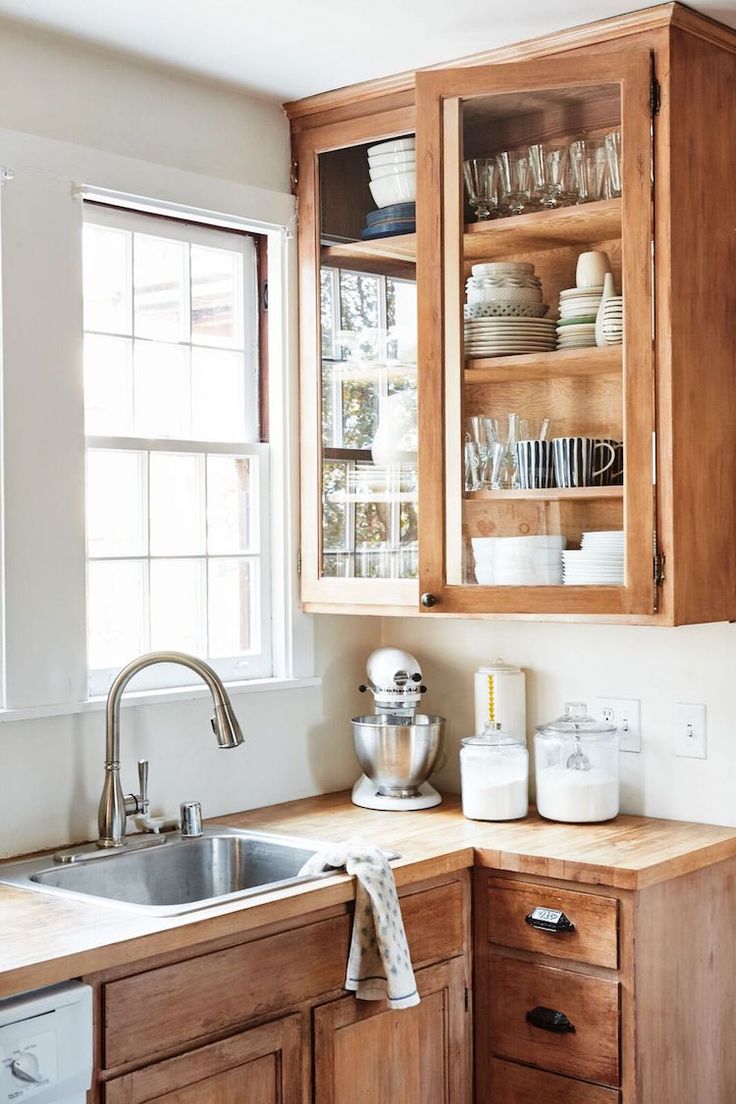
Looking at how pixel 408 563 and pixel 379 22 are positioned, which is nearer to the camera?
pixel 379 22

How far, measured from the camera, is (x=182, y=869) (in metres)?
2.66

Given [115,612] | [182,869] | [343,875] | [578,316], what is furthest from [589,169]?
[182,869]

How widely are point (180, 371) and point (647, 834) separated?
1436mm

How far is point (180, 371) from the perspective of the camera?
9.78ft

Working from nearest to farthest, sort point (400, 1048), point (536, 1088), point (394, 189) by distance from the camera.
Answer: point (400, 1048) < point (536, 1088) < point (394, 189)

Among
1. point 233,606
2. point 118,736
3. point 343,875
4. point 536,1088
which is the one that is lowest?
point 536,1088

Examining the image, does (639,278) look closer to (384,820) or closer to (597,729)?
(597,729)

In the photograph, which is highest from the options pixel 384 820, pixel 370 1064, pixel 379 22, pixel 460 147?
pixel 379 22

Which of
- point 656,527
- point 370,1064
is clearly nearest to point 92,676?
point 370,1064

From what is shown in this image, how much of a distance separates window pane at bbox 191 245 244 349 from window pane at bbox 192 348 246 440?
38 millimetres

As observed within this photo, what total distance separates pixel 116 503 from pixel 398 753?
0.85 m

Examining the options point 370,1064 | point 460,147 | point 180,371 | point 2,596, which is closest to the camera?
point 370,1064

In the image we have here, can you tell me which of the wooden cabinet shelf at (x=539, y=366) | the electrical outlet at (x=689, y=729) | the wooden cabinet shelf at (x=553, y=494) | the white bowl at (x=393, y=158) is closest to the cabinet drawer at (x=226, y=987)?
the electrical outlet at (x=689, y=729)

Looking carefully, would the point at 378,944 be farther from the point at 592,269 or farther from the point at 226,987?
the point at 592,269
